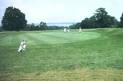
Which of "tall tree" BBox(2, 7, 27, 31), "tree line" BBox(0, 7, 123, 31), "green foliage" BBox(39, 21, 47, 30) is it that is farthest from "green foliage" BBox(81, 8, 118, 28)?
"tall tree" BBox(2, 7, 27, 31)

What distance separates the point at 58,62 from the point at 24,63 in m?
2.10

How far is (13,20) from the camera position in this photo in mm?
131000

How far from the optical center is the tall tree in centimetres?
12780

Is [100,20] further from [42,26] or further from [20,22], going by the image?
[20,22]

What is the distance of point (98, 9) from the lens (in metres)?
163

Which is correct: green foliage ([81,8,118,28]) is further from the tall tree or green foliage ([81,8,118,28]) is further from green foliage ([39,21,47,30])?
the tall tree

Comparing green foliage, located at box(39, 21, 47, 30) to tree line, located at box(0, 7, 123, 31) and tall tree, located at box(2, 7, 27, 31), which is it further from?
tall tree, located at box(2, 7, 27, 31)

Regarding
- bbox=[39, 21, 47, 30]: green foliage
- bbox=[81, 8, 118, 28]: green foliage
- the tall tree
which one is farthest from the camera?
bbox=[39, 21, 47, 30]: green foliage

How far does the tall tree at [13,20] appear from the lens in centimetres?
12780

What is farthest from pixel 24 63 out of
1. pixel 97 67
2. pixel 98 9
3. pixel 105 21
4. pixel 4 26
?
pixel 98 9

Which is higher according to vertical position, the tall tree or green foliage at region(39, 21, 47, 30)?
the tall tree

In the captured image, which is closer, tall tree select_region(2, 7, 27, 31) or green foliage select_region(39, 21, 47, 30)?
tall tree select_region(2, 7, 27, 31)

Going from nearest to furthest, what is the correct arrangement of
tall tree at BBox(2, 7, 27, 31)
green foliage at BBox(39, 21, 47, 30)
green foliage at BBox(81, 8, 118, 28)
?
1. tall tree at BBox(2, 7, 27, 31)
2. green foliage at BBox(81, 8, 118, 28)
3. green foliage at BBox(39, 21, 47, 30)

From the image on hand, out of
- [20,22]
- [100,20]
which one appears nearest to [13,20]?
[20,22]
